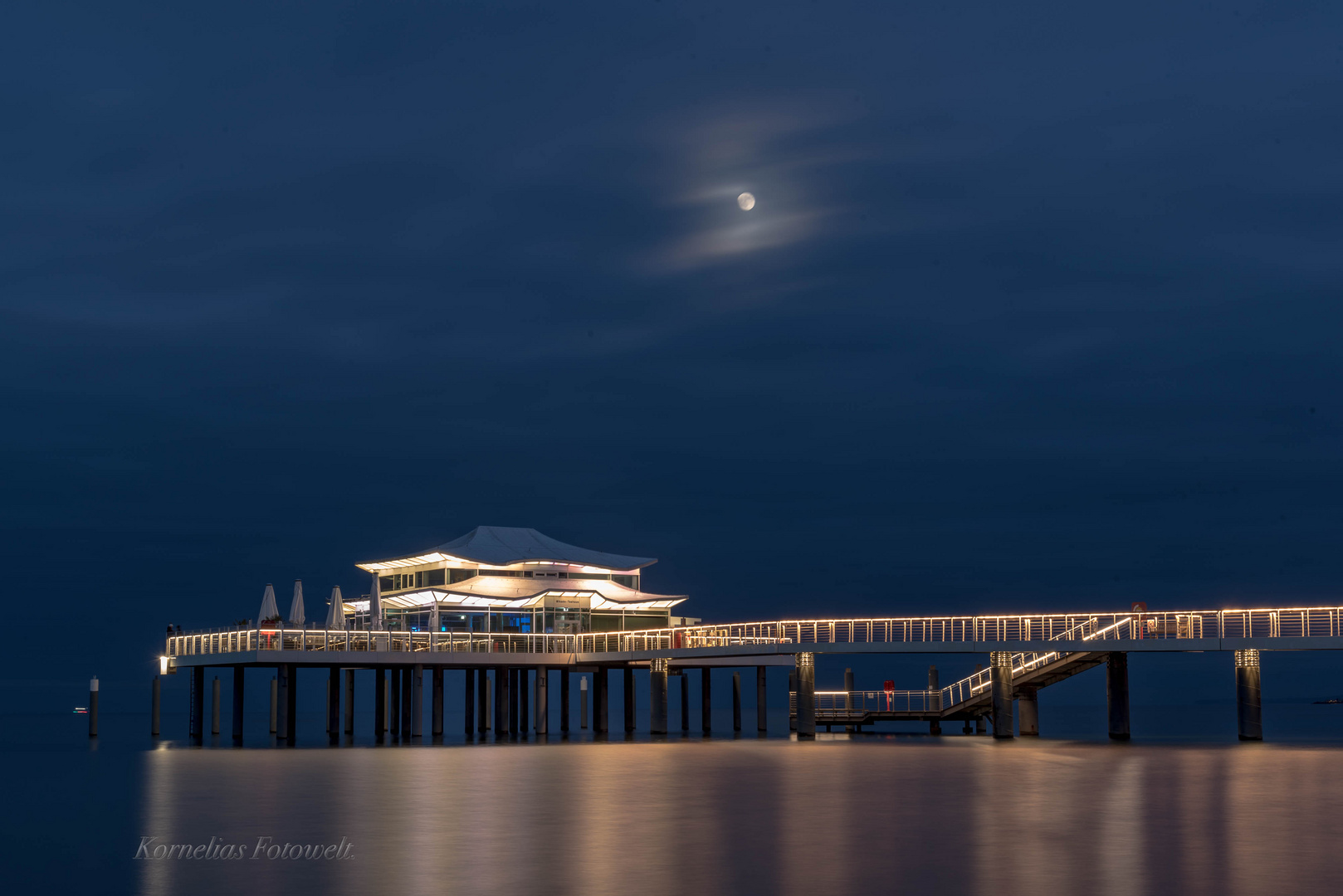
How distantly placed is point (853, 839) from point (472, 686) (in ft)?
155

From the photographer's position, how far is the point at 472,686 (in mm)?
70750

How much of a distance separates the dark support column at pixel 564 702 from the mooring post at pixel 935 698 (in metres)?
17.7

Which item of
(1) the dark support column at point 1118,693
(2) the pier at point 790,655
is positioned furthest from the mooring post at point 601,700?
(1) the dark support column at point 1118,693

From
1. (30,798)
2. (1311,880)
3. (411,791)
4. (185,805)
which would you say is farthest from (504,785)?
(1311,880)

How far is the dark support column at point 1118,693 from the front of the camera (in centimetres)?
5084

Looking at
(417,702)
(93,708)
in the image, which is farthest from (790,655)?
(93,708)

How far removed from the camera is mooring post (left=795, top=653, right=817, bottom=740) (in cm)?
5334

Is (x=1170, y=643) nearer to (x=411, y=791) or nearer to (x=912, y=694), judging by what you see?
(x=912, y=694)

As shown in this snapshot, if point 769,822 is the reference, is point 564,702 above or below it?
below

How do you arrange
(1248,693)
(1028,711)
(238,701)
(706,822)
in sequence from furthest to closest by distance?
(238,701) → (1028,711) → (1248,693) → (706,822)

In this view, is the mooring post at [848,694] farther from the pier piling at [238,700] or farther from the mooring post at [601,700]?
the pier piling at [238,700]

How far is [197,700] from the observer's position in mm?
63406

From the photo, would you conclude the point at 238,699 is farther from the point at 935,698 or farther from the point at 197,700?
the point at 935,698

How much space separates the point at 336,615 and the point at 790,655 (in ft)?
60.2
